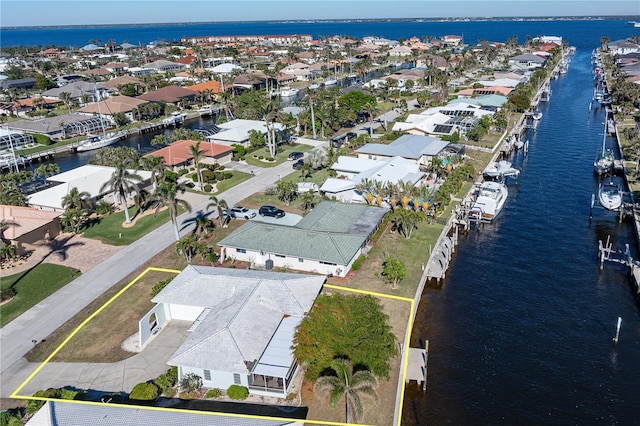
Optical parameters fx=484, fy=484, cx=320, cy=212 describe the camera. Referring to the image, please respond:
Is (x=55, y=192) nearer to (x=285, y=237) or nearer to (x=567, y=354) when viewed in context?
(x=285, y=237)

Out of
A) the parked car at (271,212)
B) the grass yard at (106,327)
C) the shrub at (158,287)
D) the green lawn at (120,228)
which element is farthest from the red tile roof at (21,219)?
the parked car at (271,212)

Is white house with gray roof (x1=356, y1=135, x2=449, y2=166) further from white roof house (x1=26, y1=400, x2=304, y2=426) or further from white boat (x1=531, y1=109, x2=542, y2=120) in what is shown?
white roof house (x1=26, y1=400, x2=304, y2=426)

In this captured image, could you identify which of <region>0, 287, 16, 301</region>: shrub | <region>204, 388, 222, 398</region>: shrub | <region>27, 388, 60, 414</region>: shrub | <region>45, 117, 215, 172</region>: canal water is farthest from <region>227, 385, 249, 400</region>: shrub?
<region>45, 117, 215, 172</region>: canal water

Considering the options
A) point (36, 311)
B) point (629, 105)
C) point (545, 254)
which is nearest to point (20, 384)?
point (36, 311)

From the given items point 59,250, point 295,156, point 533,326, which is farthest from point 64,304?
point 295,156

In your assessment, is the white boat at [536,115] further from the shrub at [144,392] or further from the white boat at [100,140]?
the shrub at [144,392]

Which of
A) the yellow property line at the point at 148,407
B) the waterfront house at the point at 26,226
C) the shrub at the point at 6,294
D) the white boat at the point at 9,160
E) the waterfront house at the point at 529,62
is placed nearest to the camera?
the yellow property line at the point at 148,407
